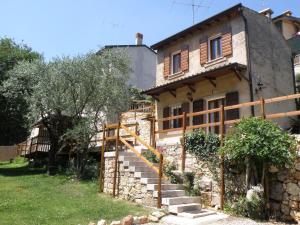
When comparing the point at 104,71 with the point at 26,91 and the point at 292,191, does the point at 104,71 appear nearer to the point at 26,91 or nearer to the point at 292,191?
the point at 26,91

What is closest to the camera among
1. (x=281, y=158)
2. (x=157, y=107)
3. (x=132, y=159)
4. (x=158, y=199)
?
(x=281, y=158)

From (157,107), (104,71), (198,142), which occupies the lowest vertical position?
(198,142)

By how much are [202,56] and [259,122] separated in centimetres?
856

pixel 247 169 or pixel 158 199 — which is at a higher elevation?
pixel 247 169

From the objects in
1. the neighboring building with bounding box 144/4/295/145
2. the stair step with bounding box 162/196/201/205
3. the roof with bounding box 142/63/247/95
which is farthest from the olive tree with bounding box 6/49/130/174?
the stair step with bounding box 162/196/201/205

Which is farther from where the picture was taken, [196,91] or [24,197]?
[196,91]

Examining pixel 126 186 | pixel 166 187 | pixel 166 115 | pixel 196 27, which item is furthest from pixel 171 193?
pixel 196 27

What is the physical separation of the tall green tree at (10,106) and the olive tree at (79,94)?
3.54m

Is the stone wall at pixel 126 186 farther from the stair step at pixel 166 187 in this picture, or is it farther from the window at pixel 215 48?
the window at pixel 215 48

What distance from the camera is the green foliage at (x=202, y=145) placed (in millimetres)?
10938

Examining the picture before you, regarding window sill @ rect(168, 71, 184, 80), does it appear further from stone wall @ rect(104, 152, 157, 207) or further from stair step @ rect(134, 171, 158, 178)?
stair step @ rect(134, 171, 158, 178)

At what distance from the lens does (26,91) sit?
1950cm

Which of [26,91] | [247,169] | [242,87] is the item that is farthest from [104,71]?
[247,169]

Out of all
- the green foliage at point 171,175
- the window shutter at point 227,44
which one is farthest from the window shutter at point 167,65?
the green foliage at point 171,175
